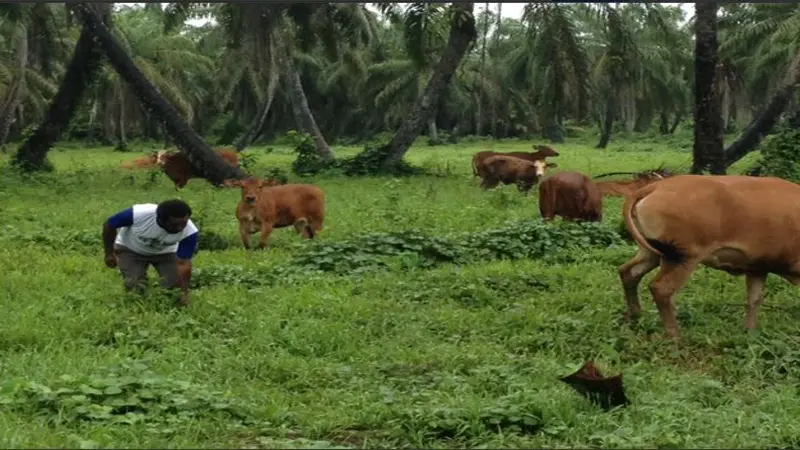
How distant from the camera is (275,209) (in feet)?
40.9

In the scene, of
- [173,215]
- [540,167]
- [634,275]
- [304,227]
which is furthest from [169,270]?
[540,167]

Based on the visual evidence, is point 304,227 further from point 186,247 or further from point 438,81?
point 438,81

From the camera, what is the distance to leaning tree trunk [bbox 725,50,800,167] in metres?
18.5

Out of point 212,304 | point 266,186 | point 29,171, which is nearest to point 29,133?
point 29,171

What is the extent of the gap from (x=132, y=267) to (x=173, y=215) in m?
0.81

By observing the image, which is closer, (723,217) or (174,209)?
(723,217)

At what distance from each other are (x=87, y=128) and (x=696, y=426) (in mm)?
49656

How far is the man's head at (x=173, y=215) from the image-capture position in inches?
312

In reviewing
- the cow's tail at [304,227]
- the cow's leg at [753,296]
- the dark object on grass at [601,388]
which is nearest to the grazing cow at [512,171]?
the cow's tail at [304,227]

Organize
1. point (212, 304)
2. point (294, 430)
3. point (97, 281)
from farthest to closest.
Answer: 1. point (97, 281)
2. point (212, 304)
3. point (294, 430)

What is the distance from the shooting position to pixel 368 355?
277 inches

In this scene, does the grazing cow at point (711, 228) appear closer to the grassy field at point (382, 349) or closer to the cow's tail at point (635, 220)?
the cow's tail at point (635, 220)

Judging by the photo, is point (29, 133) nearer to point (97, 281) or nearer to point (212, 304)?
point (97, 281)

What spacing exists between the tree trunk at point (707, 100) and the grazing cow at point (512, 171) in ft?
11.3
